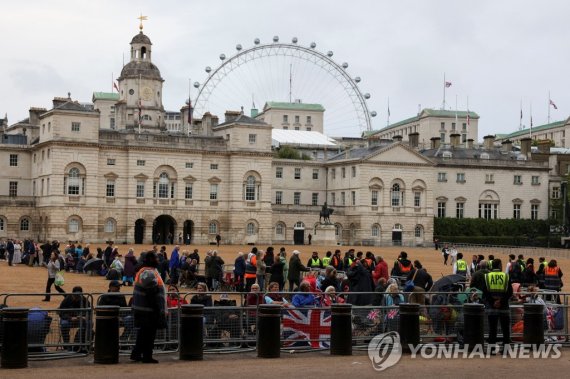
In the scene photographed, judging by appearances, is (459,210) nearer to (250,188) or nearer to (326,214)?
(326,214)

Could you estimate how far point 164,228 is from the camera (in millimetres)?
93188

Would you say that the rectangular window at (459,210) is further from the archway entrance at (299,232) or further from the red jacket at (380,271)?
the red jacket at (380,271)

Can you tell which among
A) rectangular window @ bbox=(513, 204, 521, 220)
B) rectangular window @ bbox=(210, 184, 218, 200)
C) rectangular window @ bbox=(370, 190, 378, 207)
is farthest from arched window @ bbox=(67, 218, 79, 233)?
rectangular window @ bbox=(513, 204, 521, 220)

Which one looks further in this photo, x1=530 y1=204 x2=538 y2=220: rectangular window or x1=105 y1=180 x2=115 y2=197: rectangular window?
x1=530 y1=204 x2=538 y2=220: rectangular window

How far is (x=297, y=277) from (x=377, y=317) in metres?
12.4

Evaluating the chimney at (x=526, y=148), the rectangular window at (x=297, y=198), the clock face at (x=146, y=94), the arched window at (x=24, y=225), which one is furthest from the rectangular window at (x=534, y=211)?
the arched window at (x=24, y=225)

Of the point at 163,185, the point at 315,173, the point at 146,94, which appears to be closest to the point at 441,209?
the point at 315,173

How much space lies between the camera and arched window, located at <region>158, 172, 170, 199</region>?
91.2 m

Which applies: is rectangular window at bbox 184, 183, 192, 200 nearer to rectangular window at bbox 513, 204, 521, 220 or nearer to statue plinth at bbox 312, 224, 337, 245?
statue plinth at bbox 312, 224, 337, 245

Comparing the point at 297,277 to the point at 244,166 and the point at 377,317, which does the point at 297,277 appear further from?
the point at 244,166

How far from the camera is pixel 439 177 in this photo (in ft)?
344

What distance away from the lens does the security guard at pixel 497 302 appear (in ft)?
70.8

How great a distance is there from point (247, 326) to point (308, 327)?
1305mm

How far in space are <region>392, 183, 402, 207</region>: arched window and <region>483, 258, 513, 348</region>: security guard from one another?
79.0 metres
